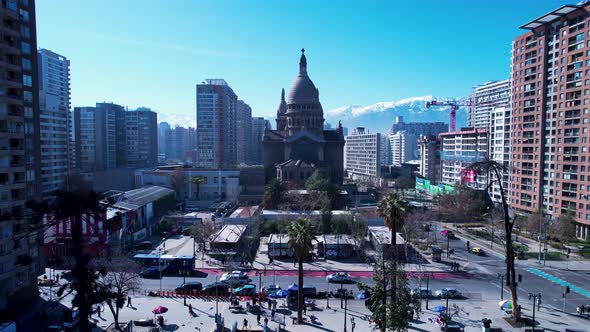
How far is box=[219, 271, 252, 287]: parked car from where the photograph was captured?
123 feet

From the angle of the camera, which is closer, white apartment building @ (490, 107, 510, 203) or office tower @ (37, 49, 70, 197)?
white apartment building @ (490, 107, 510, 203)

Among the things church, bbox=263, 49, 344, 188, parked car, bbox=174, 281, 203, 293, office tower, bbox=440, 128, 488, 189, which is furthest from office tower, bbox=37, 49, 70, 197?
office tower, bbox=440, 128, 488, 189

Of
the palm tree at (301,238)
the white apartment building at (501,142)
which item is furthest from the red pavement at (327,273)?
the white apartment building at (501,142)

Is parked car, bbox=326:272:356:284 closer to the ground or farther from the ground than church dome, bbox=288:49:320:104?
closer to the ground

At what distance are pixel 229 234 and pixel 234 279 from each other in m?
11.8

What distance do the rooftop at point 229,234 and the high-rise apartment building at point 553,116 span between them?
42016mm

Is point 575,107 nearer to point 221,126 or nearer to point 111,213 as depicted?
point 111,213

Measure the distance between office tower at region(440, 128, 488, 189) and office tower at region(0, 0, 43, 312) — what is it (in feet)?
250

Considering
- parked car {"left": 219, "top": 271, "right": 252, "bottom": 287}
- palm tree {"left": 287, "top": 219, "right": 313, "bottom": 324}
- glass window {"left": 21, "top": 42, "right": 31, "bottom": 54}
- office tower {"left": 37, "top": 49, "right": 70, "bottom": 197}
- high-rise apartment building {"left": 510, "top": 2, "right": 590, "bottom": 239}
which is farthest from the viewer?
office tower {"left": 37, "top": 49, "right": 70, "bottom": 197}

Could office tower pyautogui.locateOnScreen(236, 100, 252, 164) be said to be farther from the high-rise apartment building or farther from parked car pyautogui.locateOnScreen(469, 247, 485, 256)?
parked car pyautogui.locateOnScreen(469, 247, 485, 256)

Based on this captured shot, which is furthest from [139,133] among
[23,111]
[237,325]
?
[237,325]

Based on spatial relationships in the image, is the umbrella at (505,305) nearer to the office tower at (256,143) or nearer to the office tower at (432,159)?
the office tower at (432,159)

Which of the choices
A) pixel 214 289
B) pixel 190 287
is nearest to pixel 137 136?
pixel 190 287

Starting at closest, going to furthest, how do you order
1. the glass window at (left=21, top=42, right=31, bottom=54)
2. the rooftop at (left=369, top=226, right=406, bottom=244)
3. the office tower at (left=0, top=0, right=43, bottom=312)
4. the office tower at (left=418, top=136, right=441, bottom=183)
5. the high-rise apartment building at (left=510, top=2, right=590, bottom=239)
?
the office tower at (left=0, top=0, right=43, bottom=312), the glass window at (left=21, top=42, right=31, bottom=54), the rooftop at (left=369, top=226, right=406, bottom=244), the high-rise apartment building at (left=510, top=2, right=590, bottom=239), the office tower at (left=418, top=136, right=441, bottom=183)
